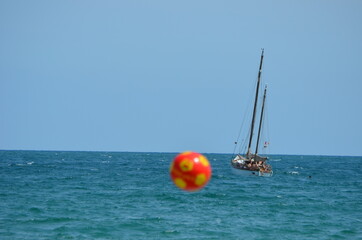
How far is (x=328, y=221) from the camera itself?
3731cm

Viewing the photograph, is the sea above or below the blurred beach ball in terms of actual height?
below

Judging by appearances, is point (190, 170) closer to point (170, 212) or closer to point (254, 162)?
point (170, 212)

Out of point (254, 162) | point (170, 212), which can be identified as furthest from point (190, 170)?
point (254, 162)

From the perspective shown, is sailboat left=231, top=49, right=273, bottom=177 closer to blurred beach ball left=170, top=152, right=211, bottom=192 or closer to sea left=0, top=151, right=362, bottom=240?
sea left=0, top=151, right=362, bottom=240

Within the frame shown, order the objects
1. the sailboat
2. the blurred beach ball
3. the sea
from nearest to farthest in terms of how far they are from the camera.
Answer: the blurred beach ball
the sea
the sailboat

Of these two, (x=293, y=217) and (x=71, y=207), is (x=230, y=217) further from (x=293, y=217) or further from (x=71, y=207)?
(x=71, y=207)

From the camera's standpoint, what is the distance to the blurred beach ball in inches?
697

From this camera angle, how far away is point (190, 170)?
58.1ft

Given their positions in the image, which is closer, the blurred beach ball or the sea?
the blurred beach ball

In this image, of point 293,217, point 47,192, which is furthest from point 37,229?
point 47,192

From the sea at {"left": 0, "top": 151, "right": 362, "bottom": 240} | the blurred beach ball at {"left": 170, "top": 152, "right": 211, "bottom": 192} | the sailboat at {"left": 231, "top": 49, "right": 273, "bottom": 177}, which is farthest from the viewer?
the sailboat at {"left": 231, "top": 49, "right": 273, "bottom": 177}

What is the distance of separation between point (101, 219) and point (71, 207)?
5.65m

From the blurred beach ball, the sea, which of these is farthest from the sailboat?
the blurred beach ball

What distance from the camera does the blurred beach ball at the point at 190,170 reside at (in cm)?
1770
